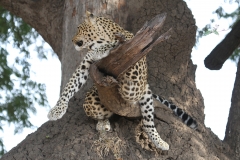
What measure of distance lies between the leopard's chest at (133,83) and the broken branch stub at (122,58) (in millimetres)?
84

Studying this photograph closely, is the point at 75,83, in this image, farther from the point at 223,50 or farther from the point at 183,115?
the point at 223,50

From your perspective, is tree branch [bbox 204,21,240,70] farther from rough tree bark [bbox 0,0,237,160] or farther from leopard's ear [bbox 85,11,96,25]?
leopard's ear [bbox 85,11,96,25]

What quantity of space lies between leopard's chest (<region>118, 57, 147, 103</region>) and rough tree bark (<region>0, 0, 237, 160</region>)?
0.74 meters

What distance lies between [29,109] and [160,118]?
5048 mm

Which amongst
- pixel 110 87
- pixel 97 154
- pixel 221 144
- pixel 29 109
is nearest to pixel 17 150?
pixel 97 154

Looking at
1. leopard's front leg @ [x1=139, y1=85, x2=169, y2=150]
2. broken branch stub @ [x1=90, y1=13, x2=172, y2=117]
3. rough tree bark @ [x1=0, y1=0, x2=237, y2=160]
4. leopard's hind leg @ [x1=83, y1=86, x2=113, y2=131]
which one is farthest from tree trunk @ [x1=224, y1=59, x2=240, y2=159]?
broken branch stub @ [x1=90, y1=13, x2=172, y2=117]

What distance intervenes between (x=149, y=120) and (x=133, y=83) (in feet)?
2.28

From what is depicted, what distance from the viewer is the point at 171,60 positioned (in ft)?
22.9

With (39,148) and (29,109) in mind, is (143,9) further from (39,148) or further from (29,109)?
(29,109)

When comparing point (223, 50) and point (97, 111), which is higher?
point (223, 50)

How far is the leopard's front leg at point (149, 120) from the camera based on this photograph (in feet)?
18.3

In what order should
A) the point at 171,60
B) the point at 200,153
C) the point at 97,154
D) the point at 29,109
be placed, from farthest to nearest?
the point at 29,109, the point at 171,60, the point at 200,153, the point at 97,154

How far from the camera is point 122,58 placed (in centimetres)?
455

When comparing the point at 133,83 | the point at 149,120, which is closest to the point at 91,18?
the point at 133,83
